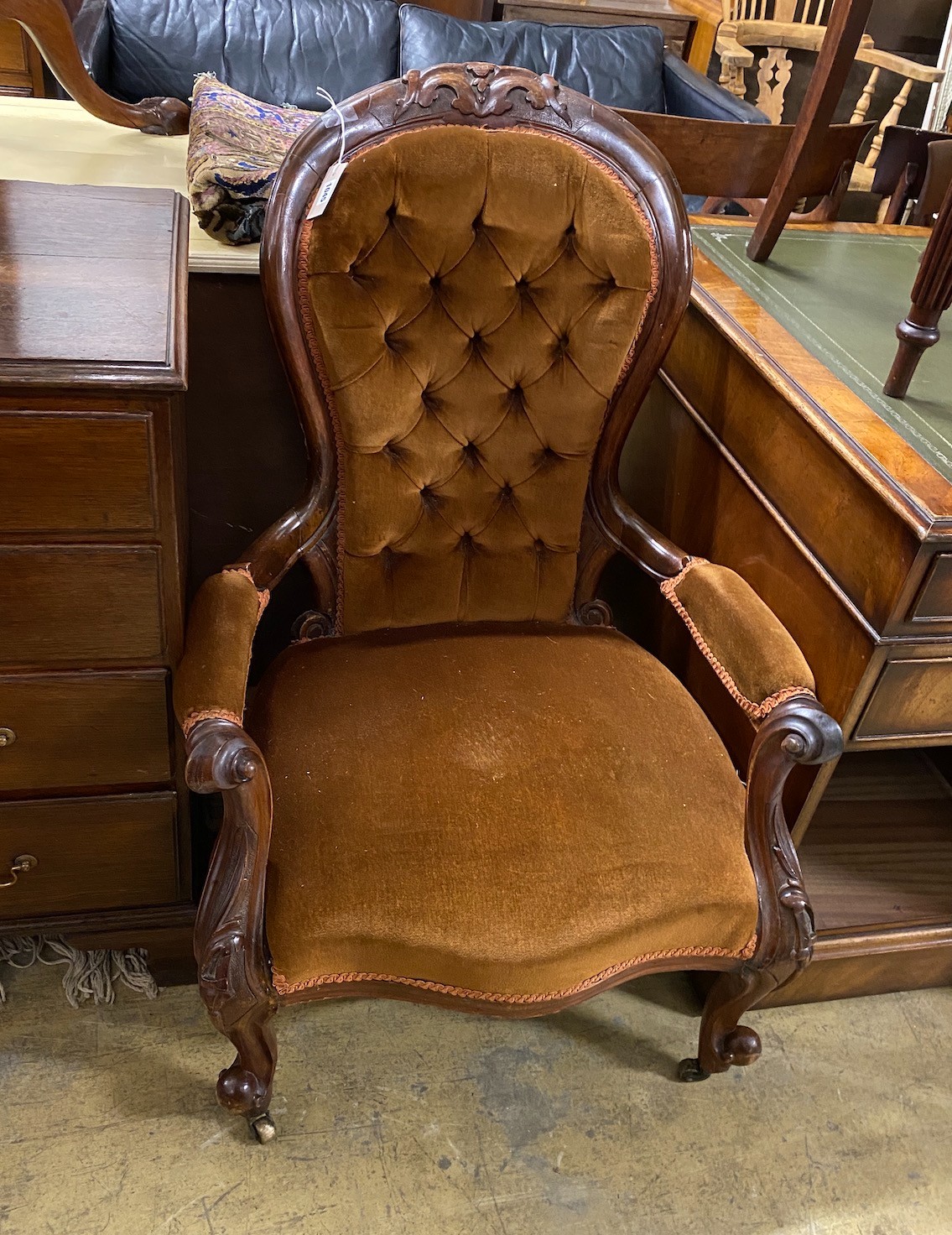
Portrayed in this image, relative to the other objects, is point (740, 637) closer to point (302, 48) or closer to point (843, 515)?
point (843, 515)

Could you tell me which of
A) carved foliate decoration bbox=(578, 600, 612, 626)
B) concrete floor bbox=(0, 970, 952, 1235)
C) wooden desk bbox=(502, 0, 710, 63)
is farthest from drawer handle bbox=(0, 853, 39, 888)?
wooden desk bbox=(502, 0, 710, 63)

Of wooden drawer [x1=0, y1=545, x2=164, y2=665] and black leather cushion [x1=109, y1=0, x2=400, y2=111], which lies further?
black leather cushion [x1=109, y1=0, x2=400, y2=111]

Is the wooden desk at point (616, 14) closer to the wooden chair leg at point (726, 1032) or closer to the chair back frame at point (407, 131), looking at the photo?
the chair back frame at point (407, 131)

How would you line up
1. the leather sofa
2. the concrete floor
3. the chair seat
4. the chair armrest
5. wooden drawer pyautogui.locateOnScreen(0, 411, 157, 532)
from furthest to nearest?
1. the chair armrest
2. the leather sofa
3. the concrete floor
4. the chair seat
5. wooden drawer pyautogui.locateOnScreen(0, 411, 157, 532)

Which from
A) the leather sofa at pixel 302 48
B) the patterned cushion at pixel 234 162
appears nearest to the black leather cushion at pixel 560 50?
the leather sofa at pixel 302 48

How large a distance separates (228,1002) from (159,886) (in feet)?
1.07

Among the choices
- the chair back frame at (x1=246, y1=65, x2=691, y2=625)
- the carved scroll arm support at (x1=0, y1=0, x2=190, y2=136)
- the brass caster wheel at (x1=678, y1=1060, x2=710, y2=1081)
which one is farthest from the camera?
the carved scroll arm support at (x1=0, y1=0, x2=190, y2=136)

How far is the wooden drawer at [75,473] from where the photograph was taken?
0.95 m

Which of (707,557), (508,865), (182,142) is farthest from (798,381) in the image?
(182,142)

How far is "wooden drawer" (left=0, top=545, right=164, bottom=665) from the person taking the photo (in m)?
1.04

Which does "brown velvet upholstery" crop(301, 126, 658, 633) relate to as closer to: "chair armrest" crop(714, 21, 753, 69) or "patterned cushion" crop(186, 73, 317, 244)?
"patterned cushion" crop(186, 73, 317, 244)

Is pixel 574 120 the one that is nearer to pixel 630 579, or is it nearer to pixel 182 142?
pixel 630 579

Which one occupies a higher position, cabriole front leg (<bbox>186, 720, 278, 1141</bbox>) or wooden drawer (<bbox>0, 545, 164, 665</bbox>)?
wooden drawer (<bbox>0, 545, 164, 665</bbox>)

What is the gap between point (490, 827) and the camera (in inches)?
44.1
